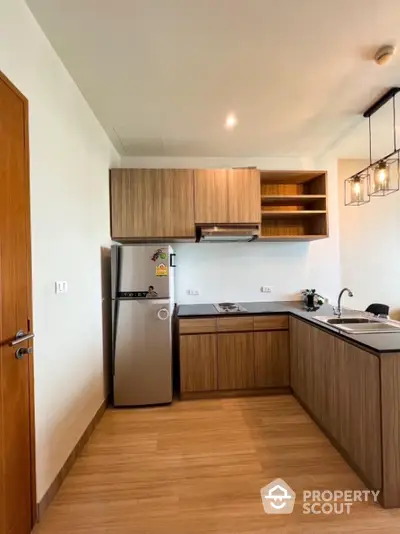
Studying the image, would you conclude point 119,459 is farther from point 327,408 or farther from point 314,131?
point 314,131

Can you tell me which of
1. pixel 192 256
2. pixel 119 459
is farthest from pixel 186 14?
pixel 119 459

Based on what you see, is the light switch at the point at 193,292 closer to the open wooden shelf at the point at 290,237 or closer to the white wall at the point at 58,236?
the open wooden shelf at the point at 290,237

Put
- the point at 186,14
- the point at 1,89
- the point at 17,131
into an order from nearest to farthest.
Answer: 1. the point at 1,89
2. the point at 17,131
3. the point at 186,14

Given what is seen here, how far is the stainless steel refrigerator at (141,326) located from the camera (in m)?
3.00

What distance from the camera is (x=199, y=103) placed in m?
2.57

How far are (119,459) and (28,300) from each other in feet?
4.71

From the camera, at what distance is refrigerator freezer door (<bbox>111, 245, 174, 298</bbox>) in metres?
3.00

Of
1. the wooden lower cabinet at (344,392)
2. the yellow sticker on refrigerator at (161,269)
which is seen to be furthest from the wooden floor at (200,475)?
the yellow sticker on refrigerator at (161,269)

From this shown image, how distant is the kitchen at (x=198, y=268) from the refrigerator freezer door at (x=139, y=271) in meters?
0.01

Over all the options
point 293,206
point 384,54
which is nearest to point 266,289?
point 293,206

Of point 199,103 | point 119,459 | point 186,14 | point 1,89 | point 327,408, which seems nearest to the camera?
point 1,89

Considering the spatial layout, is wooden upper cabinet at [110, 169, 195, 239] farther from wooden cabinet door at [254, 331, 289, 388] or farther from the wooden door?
the wooden door

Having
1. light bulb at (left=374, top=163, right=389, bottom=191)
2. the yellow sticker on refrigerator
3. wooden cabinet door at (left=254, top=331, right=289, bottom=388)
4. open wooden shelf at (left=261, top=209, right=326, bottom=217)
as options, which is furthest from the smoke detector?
wooden cabinet door at (left=254, top=331, right=289, bottom=388)

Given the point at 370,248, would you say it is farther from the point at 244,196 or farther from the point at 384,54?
the point at 384,54
